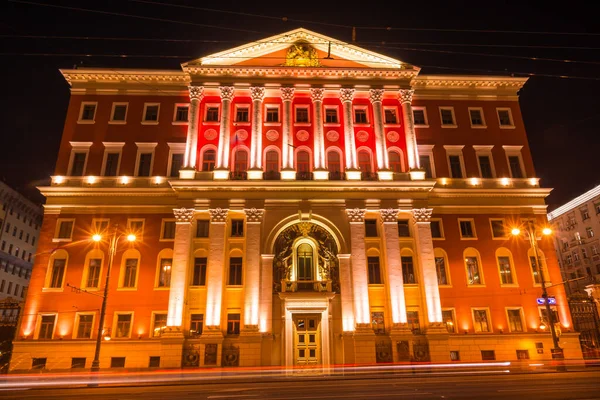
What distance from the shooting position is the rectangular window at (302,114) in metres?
36.5

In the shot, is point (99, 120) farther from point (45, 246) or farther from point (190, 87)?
point (45, 246)

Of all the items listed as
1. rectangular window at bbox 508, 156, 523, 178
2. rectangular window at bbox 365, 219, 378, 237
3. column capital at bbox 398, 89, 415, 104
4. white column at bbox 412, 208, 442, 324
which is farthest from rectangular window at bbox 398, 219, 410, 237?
rectangular window at bbox 508, 156, 523, 178

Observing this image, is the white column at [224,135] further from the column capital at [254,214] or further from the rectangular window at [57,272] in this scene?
the rectangular window at [57,272]

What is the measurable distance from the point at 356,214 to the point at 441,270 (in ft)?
26.3

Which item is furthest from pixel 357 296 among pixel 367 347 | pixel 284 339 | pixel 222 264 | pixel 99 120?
pixel 99 120

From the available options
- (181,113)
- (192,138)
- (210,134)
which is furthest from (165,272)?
(181,113)

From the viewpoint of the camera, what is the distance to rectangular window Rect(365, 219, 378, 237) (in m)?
33.2

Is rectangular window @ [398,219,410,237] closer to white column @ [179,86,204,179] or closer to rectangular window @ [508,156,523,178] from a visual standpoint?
rectangular window @ [508,156,523,178]

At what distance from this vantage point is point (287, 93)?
120ft

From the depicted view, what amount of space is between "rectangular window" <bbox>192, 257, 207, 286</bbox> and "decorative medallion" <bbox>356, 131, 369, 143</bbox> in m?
16.1

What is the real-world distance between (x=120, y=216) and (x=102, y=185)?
10.3ft

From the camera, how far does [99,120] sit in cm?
3644

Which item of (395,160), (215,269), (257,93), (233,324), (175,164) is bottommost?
(233,324)

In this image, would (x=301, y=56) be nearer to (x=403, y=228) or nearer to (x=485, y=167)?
(x=403, y=228)
